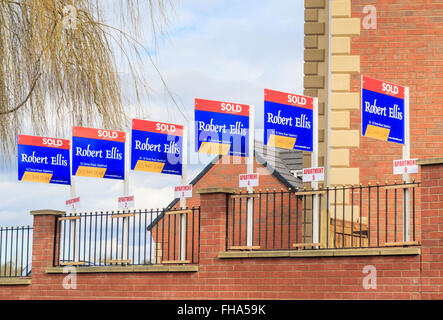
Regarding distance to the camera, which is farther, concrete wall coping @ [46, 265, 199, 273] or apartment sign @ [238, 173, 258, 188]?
concrete wall coping @ [46, 265, 199, 273]

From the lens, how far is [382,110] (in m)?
14.1

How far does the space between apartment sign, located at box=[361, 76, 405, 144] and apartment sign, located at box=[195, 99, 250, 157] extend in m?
2.79

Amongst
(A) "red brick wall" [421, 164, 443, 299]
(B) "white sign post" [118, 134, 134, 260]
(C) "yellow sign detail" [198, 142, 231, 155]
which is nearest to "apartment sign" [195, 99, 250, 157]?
(C) "yellow sign detail" [198, 142, 231, 155]

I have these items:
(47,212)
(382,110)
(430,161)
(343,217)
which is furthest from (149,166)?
(430,161)

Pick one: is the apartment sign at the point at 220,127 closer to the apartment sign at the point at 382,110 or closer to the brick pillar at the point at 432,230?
the apartment sign at the point at 382,110

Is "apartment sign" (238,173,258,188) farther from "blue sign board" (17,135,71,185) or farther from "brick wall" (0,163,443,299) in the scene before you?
"blue sign board" (17,135,71,185)

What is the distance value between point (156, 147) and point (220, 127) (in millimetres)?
2084

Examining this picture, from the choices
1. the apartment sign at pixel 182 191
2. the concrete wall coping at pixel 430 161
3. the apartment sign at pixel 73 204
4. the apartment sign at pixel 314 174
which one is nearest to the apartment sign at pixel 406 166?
the concrete wall coping at pixel 430 161

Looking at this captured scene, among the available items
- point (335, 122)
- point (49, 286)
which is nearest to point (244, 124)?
point (335, 122)

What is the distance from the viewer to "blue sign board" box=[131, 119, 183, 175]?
55.3 ft

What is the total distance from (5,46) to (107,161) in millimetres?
7272

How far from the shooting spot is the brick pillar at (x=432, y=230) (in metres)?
12.4

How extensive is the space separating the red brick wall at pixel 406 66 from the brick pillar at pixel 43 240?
7.36 meters

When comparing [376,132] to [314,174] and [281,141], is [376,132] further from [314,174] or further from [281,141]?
[281,141]
